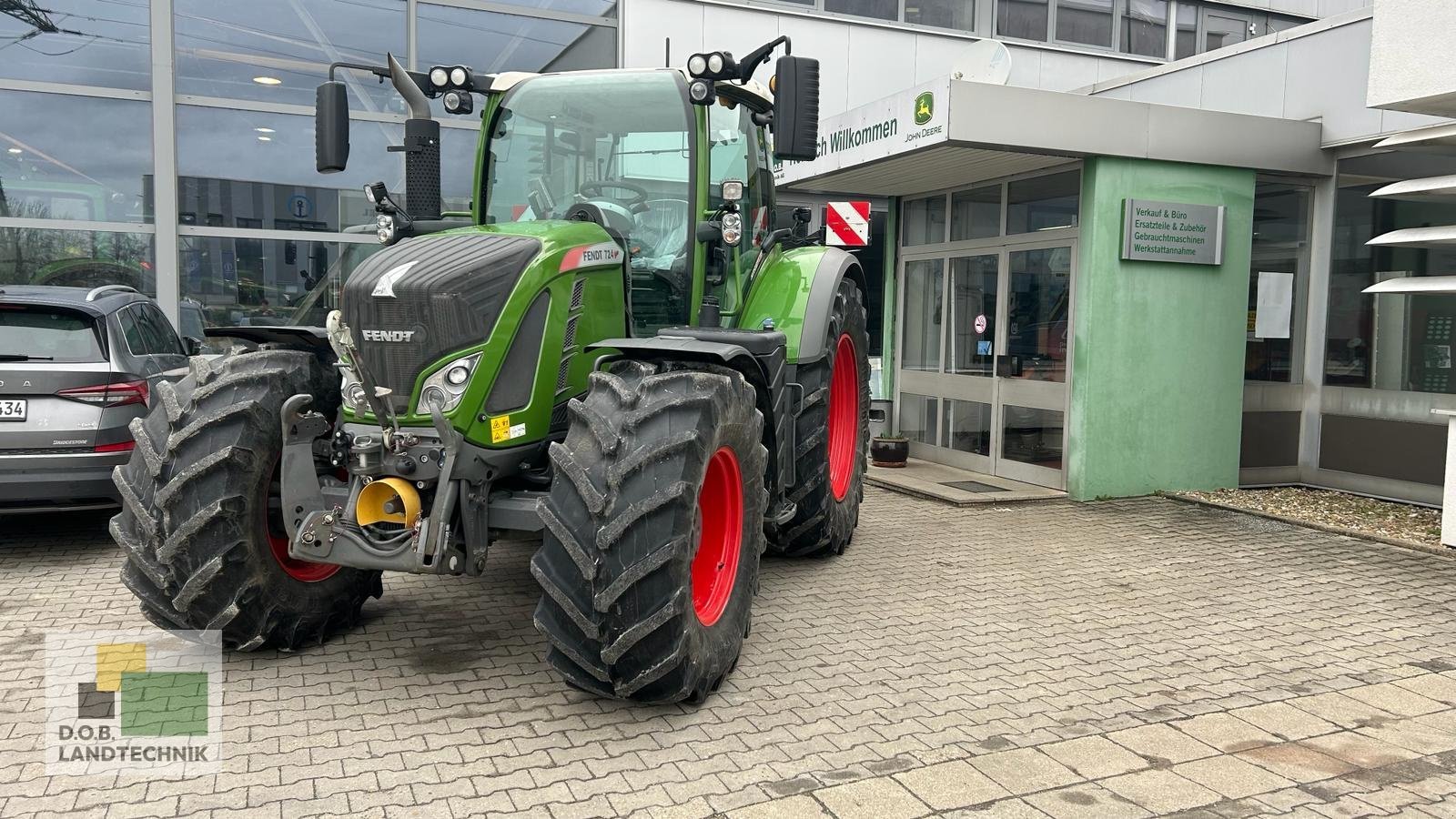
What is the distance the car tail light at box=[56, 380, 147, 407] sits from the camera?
617 cm

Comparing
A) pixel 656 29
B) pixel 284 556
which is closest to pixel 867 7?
pixel 656 29

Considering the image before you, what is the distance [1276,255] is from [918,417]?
3.50 metres

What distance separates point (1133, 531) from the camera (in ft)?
24.8

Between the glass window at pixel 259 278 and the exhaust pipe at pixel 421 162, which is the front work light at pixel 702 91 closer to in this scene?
the exhaust pipe at pixel 421 162

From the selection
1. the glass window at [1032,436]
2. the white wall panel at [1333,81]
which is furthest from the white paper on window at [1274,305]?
the glass window at [1032,436]

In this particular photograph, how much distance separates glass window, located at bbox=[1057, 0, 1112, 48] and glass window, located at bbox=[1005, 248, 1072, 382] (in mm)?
6052

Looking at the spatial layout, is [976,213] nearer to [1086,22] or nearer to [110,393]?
[1086,22]

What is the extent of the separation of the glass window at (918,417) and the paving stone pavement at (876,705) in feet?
13.2

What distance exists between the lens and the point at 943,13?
13055 mm

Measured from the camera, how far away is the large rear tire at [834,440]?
6012 mm

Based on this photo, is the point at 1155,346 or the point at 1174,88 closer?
the point at 1155,346

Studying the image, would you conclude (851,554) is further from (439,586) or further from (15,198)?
(15,198)

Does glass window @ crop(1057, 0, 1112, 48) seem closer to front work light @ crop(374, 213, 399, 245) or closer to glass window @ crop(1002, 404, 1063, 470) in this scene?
glass window @ crop(1002, 404, 1063, 470)

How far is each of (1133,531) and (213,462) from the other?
5.96 m
